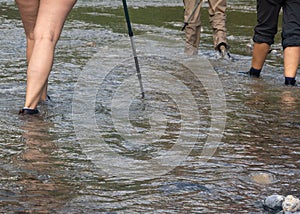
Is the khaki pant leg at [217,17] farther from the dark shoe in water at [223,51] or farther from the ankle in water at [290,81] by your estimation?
the ankle in water at [290,81]

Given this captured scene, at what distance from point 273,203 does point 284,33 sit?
12.8ft

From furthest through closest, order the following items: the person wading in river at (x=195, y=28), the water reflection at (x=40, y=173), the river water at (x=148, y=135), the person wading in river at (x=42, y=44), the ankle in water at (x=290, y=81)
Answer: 1. the person wading in river at (x=195, y=28)
2. the ankle in water at (x=290, y=81)
3. the person wading in river at (x=42, y=44)
4. the river water at (x=148, y=135)
5. the water reflection at (x=40, y=173)

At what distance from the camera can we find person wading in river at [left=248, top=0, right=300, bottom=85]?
680cm

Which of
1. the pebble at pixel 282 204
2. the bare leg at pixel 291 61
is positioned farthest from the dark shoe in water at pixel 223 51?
the pebble at pixel 282 204

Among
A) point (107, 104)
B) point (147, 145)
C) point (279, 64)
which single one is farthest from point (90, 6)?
point (147, 145)

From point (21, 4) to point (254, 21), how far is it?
7.46 metres

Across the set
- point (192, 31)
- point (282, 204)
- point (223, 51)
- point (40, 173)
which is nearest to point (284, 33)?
point (223, 51)

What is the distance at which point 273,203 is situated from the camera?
129 inches

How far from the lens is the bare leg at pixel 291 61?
6.77 meters

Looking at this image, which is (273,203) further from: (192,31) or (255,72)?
(192,31)

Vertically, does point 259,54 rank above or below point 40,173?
below

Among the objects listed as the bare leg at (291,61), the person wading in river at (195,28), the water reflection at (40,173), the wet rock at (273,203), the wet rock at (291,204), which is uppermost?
the wet rock at (291,204)

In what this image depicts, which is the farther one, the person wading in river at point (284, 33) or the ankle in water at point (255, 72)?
the ankle in water at point (255, 72)

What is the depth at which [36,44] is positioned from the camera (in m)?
5.12
